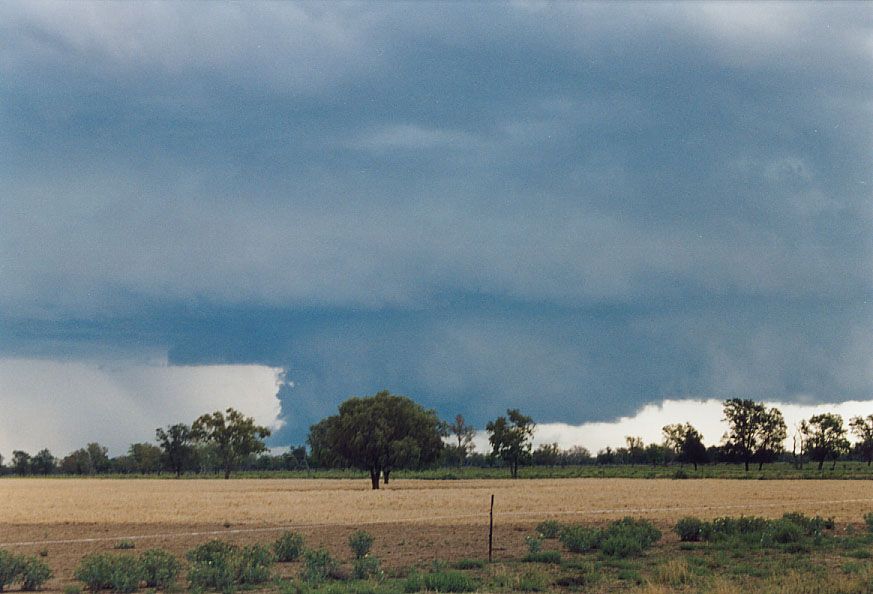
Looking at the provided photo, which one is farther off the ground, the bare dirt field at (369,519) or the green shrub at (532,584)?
the green shrub at (532,584)

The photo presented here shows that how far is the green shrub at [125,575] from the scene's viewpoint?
2269 centimetres

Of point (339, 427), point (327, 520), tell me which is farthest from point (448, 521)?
point (339, 427)

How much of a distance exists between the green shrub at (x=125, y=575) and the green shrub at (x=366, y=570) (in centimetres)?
578

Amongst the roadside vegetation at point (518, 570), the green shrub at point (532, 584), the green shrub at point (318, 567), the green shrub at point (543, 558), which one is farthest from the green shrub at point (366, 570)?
the green shrub at point (543, 558)

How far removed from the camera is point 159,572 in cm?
2377

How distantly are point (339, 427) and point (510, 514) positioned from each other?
165 feet

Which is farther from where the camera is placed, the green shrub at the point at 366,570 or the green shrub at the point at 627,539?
the green shrub at the point at 627,539

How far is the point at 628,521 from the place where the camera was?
38125mm

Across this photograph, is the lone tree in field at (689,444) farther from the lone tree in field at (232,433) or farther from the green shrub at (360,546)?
the green shrub at (360,546)

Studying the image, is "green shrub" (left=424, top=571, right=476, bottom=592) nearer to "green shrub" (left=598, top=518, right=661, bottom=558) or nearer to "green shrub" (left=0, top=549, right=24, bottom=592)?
"green shrub" (left=598, top=518, right=661, bottom=558)

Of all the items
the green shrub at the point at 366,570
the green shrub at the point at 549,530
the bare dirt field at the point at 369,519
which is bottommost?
the bare dirt field at the point at 369,519

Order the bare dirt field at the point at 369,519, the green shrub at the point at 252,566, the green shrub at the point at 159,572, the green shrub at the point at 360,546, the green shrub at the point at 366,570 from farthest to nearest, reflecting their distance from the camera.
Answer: the bare dirt field at the point at 369,519, the green shrub at the point at 360,546, the green shrub at the point at 366,570, the green shrub at the point at 252,566, the green shrub at the point at 159,572

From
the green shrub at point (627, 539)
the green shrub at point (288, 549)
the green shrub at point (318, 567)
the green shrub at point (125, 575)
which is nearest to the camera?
the green shrub at point (125, 575)

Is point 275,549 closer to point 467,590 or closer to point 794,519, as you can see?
point 467,590
